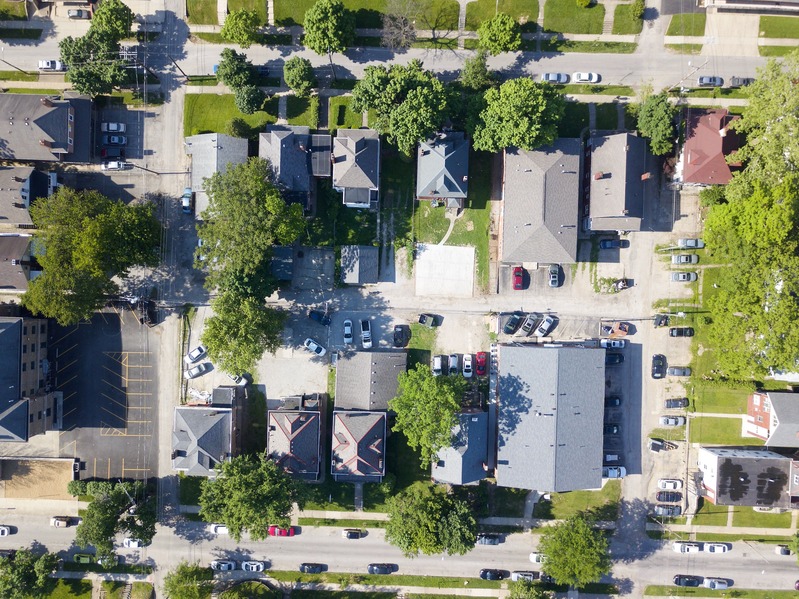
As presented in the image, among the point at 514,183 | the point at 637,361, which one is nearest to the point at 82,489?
the point at 514,183

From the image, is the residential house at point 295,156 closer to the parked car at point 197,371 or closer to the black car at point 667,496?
the parked car at point 197,371

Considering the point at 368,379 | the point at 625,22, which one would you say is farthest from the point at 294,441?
the point at 625,22

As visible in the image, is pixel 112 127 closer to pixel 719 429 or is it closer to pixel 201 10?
pixel 201 10

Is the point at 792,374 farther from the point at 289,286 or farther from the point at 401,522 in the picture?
the point at 289,286

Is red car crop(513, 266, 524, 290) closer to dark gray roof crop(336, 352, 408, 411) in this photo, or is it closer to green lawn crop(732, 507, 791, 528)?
dark gray roof crop(336, 352, 408, 411)

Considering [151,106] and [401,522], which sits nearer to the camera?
[401,522]

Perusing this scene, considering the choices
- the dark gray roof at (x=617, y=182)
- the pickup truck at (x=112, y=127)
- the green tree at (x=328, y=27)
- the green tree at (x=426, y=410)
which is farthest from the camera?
the pickup truck at (x=112, y=127)

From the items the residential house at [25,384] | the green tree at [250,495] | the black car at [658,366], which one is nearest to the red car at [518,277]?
the black car at [658,366]
